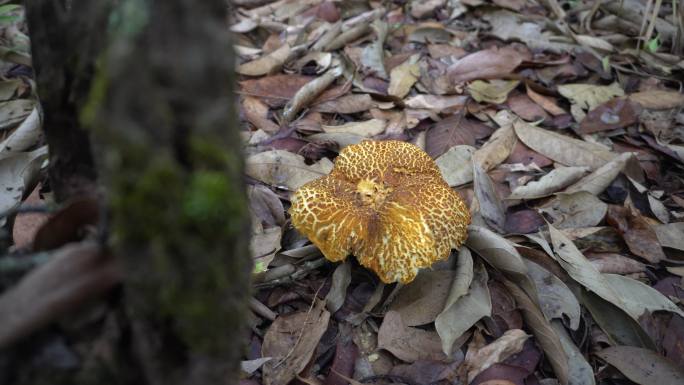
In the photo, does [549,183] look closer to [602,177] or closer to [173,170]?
[602,177]

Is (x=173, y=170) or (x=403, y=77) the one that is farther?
(x=403, y=77)

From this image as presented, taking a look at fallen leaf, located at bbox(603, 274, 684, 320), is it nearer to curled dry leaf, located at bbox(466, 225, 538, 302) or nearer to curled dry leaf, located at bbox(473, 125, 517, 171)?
curled dry leaf, located at bbox(466, 225, 538, 302)

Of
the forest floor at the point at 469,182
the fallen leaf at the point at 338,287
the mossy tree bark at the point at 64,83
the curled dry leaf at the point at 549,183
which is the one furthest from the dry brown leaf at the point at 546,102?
the mossy tree bark at the point at 64,83

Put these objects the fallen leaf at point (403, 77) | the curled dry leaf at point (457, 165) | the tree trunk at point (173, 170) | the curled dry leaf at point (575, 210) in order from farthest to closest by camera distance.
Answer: the fallen leaf at point (403, 77)
the curled dry leaf at point (457, 165)
the curled dry leaf at point (575, 210)
the tree trunk at point (173, 170)

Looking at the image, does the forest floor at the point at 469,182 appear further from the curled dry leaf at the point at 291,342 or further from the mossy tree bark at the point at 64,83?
the mossy tree bark at the point at 64,83

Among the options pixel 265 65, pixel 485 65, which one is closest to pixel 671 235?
pixel 485 65

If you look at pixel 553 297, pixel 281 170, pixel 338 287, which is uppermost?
pixel 281 170

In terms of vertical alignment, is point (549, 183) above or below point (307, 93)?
below
